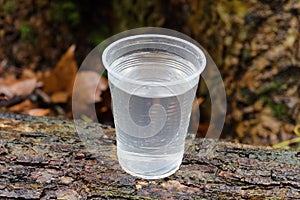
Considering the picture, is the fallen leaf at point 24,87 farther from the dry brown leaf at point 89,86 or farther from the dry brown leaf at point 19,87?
the dry brown leaf at point 89,86

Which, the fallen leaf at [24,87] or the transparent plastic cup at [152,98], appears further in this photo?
the fallen leaf at [24,87]

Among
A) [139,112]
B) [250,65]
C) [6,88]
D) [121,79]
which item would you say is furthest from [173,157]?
[6,88]

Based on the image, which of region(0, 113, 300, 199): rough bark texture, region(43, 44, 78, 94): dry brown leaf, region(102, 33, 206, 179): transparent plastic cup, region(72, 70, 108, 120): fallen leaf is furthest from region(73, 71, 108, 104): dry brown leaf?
region(102, 33, 206, 179): transparent plastic cup

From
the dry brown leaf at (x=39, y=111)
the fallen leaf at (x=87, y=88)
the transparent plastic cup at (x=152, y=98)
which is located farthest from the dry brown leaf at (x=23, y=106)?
the transparent plastic cup at (x=152, y=98)

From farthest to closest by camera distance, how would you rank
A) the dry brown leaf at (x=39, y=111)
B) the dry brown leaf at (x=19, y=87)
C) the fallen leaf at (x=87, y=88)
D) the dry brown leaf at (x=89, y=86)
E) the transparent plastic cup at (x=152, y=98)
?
the dry brown leaf at (x=19, y=87) → the dry brown leaf at (x=39, y=111) → the dry brown leaf at (x=89, y=86) → the fallen leaf at (x=87, y=88) → the transparent plastic cup at (x=152, y=98)

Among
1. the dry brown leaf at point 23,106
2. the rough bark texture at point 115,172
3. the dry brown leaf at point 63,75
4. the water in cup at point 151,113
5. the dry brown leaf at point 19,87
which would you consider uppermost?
the water in cup at point 151,113

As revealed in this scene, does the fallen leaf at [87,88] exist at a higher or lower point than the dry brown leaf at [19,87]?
higher

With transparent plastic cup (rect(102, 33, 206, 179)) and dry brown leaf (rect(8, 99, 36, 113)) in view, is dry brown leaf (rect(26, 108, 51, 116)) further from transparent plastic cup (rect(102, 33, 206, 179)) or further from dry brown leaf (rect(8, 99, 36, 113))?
transparent plastic cup (rect(102, 33, 206, 179))

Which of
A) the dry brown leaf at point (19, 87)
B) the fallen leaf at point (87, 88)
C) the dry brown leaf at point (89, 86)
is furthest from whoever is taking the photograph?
the dry brown leaf at point (19, 87)

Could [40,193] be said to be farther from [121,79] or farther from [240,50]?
[240,50]
